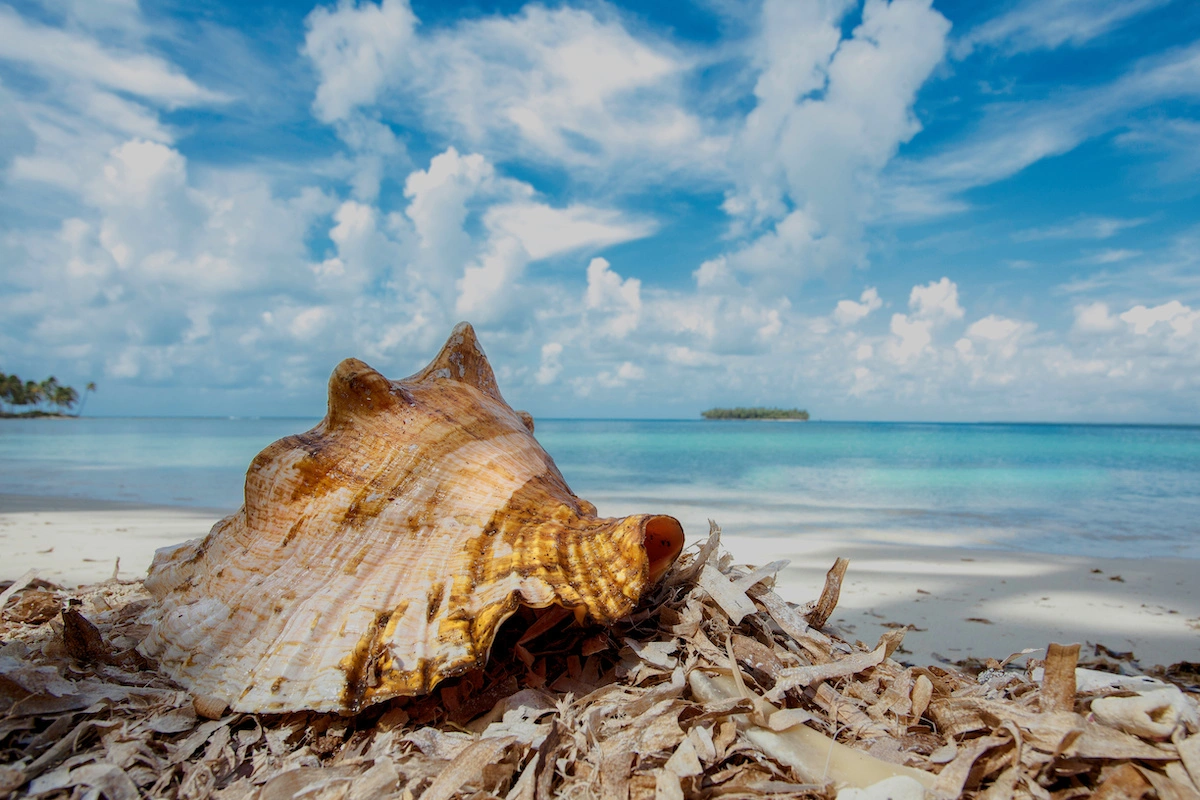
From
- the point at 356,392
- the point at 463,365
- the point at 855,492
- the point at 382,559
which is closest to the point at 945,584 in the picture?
the point at 463,365

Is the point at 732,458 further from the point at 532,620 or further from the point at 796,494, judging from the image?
the point at 532,620

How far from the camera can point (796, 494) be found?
14.1m

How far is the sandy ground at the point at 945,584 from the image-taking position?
3.89m

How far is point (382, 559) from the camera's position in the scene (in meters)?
2.24

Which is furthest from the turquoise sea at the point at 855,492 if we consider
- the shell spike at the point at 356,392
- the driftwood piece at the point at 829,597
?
the shell spike at the point at 356,392

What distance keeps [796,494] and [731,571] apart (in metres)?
11.6

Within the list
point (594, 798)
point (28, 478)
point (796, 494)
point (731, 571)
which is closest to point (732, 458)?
point (796, 494)

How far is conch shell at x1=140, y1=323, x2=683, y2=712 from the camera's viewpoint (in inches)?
78.4

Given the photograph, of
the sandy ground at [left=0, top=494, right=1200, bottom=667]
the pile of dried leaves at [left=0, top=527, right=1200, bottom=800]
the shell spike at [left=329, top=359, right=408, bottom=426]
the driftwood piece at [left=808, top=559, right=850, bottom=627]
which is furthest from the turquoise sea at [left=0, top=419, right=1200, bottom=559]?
the shell spike at [left=329, top=359, right=408, bottom=426]

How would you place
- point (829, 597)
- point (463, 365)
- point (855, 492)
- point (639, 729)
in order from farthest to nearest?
point (855, 492)
point (463, 365)
point (829, 597)
point (639, 729)

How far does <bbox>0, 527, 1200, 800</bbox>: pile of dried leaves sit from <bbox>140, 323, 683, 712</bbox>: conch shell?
0.18 m

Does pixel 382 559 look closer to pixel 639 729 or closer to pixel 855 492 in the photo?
pixel 639 729

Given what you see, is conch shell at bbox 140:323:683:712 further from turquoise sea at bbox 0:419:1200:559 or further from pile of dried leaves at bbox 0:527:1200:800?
turquoise sea at bbox 0:419:1200:559

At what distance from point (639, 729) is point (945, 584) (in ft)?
14.5
